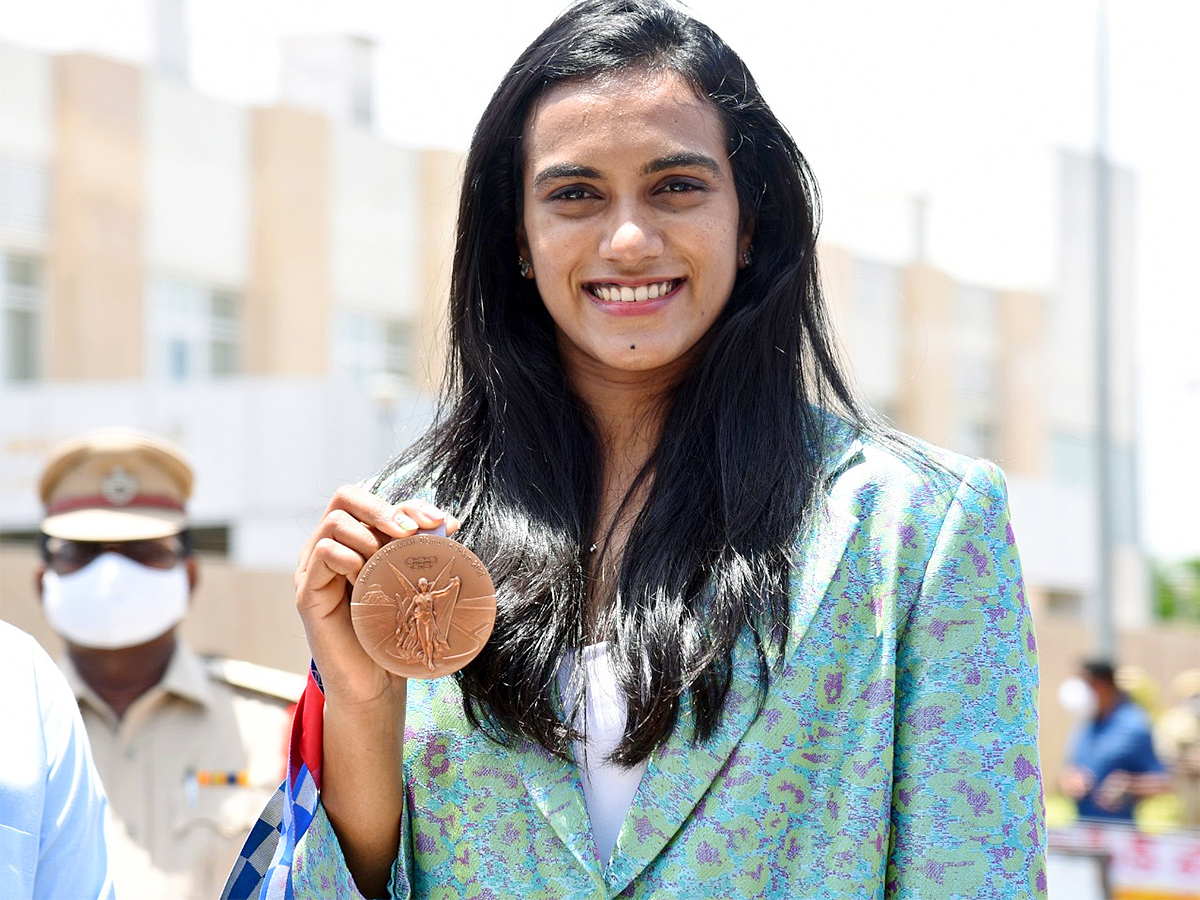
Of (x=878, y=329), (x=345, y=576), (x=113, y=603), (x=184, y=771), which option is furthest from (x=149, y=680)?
(x=878, y=329)

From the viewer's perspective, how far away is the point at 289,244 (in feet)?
75.5

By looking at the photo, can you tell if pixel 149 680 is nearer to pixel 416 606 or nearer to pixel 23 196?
pixel 416 606

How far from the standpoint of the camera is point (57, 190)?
21547 millimetres

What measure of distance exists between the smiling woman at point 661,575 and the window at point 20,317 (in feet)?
68.3

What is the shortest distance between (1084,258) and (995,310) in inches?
69.2

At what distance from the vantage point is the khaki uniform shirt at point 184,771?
4.16m

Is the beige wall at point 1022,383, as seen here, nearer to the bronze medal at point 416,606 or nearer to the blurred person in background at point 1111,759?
the blurred person in background at point 1111,759

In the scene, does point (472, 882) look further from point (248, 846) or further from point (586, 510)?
point (586, 510)

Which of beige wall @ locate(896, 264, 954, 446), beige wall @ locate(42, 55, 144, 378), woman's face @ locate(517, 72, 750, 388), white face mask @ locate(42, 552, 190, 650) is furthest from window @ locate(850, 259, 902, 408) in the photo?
woman's face @ locate(517, 72, 750, 388)

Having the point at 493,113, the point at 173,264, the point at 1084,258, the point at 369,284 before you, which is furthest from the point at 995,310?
the point at 493,113

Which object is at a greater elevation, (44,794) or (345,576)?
(345,576)

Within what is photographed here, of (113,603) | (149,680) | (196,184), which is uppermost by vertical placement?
(196,184)

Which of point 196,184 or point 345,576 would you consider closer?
point 345,576

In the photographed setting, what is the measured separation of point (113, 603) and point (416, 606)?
9.52 ft
